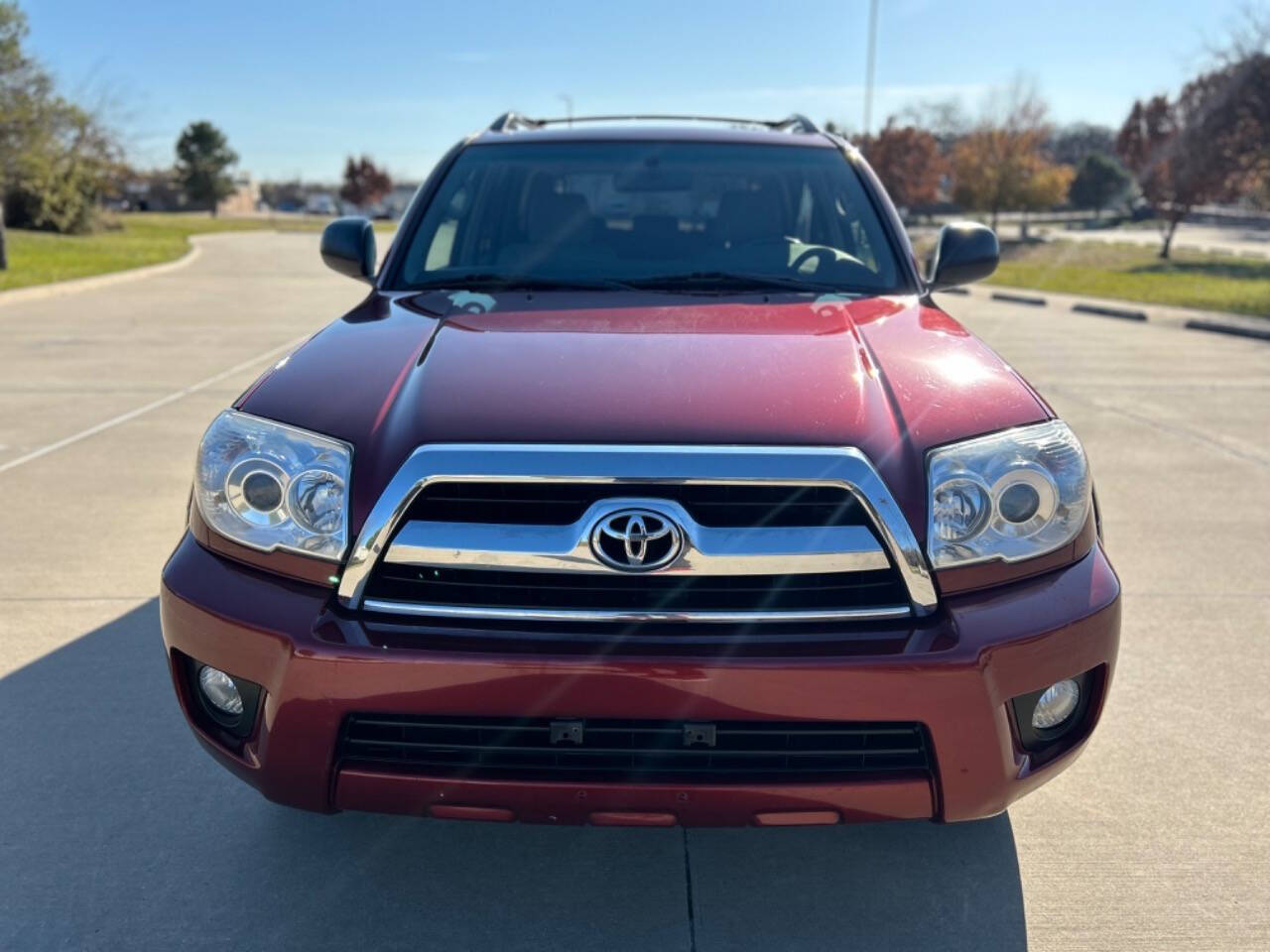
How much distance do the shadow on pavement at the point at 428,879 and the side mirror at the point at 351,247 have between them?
1.67 meters

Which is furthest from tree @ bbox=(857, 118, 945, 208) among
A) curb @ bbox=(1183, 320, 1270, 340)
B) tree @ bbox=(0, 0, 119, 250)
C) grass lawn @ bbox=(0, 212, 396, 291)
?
curb @ bbox=(1183, 320, 1270, 340)

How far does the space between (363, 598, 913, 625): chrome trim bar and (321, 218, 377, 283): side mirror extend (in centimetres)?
197

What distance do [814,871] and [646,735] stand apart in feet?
2.51

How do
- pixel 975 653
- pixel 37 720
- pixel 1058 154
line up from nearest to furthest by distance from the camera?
pixel 975 653
pixel 37 720
pixel 1058 154

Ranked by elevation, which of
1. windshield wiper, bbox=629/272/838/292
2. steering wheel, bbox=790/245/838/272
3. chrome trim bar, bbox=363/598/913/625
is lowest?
chrome trim bar, bbox=363/598/913/625

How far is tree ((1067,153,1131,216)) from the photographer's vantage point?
64.6 metres

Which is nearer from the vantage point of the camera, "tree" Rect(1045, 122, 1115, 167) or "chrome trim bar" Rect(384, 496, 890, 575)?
"chrome trim bar" Rect(384, 496, 890, 575)

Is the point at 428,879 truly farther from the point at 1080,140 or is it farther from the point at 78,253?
the point at 1080,140

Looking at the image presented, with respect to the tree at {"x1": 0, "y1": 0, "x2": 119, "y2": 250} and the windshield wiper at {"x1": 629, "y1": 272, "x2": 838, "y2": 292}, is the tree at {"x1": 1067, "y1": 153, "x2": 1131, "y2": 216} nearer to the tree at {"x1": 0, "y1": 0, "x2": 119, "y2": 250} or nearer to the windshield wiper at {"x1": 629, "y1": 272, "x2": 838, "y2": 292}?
the tree at {"x1": 0, "y1": 0, "x2": 119, "y2": 250}

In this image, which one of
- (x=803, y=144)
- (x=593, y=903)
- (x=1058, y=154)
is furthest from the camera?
(x=1058, y=154)

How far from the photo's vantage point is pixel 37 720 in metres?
3.37

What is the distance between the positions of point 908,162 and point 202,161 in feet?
165

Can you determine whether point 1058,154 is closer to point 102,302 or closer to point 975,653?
point 102,302

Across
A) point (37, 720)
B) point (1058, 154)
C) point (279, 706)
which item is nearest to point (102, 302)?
point (37, 720)
